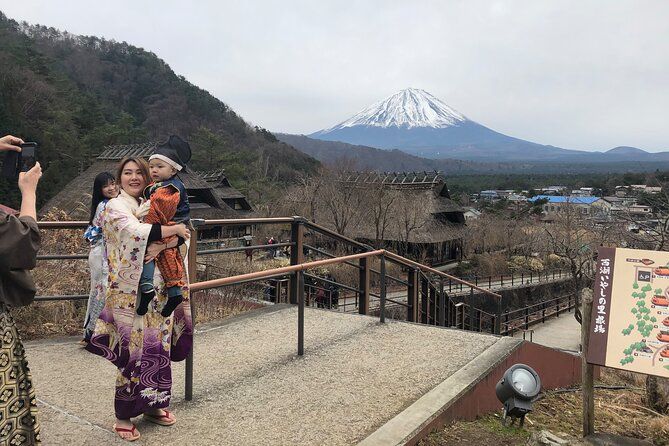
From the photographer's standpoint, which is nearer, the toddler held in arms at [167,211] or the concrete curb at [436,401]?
the toddler held in arms at [167,211]

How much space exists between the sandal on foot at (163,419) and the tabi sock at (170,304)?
71 cm

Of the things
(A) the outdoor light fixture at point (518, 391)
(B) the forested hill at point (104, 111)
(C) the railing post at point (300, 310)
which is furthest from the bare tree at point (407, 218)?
(A) the outdoor light fixture at point (518, 391)

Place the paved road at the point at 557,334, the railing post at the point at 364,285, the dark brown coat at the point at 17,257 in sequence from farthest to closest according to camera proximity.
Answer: the paved road at the point at 557,334 < the railing post at the point at 364,285 < the dark brown coat at the point at 17,257

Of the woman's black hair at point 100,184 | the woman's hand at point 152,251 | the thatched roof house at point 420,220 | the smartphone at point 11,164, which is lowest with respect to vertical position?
the thatched roof house at point 420,220

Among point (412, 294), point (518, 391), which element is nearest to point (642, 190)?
point (412, 294)

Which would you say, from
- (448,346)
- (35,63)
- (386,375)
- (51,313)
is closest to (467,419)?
(386,375)

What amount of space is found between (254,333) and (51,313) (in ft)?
7.05

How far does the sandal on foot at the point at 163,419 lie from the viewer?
115 inches

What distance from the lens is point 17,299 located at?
191 cm

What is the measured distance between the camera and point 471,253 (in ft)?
117

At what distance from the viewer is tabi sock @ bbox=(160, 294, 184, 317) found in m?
2.65

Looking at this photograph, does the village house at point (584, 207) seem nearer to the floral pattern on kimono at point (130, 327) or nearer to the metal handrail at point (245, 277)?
the metal handrail at point (245, 277)

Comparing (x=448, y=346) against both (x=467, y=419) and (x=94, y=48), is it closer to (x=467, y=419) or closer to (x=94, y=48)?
(x=467, y=419)

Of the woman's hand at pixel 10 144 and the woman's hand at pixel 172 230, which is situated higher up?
the woman's hand at pixel 10 144
